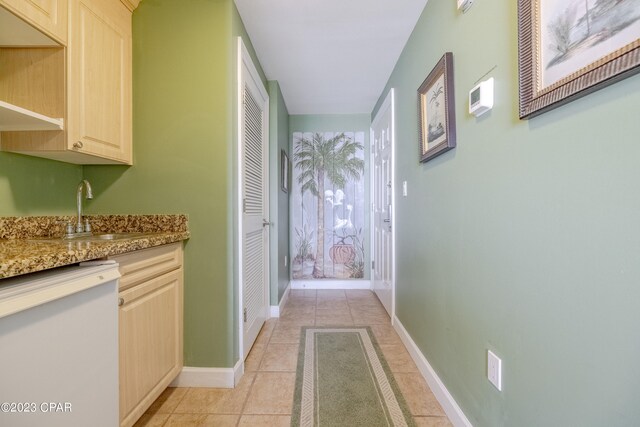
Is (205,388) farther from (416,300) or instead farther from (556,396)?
(556,396)

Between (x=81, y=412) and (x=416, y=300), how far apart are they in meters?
1.77

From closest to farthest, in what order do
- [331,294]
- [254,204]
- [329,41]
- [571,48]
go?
[571,48]
[329,41]
[254,204]
[331,294]

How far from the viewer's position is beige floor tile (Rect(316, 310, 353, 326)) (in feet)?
8.82

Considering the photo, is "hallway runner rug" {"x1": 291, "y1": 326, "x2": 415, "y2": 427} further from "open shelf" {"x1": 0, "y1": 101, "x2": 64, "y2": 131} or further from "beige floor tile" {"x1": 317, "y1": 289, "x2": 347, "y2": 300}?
"open shelf" {"x1": 0, "y1": 101, "x2": 64, "y2": 131}

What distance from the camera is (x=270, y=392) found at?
65.8 inches

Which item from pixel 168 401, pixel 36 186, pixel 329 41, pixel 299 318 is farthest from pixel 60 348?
pixel 329 41

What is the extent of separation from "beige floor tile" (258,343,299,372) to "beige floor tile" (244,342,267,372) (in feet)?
0.11

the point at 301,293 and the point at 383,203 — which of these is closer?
the point at 383,203

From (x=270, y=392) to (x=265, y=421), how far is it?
0.23m

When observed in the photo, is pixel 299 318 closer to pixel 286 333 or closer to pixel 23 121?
pixel 286 333

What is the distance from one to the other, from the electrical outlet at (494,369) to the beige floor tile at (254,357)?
1.38 metres

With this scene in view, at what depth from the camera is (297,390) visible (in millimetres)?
1686

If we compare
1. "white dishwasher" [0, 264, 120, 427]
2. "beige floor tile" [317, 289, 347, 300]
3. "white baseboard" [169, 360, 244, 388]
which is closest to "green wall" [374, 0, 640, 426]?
"white baseboard" [169, 360, 244, 388]

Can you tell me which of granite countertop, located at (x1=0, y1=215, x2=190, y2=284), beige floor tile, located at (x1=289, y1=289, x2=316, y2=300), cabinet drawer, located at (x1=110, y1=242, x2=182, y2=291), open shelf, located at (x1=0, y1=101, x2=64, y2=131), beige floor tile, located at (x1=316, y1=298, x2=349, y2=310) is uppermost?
open shelf, located at (x1=0, y1=101, x2=64, y2=131)
